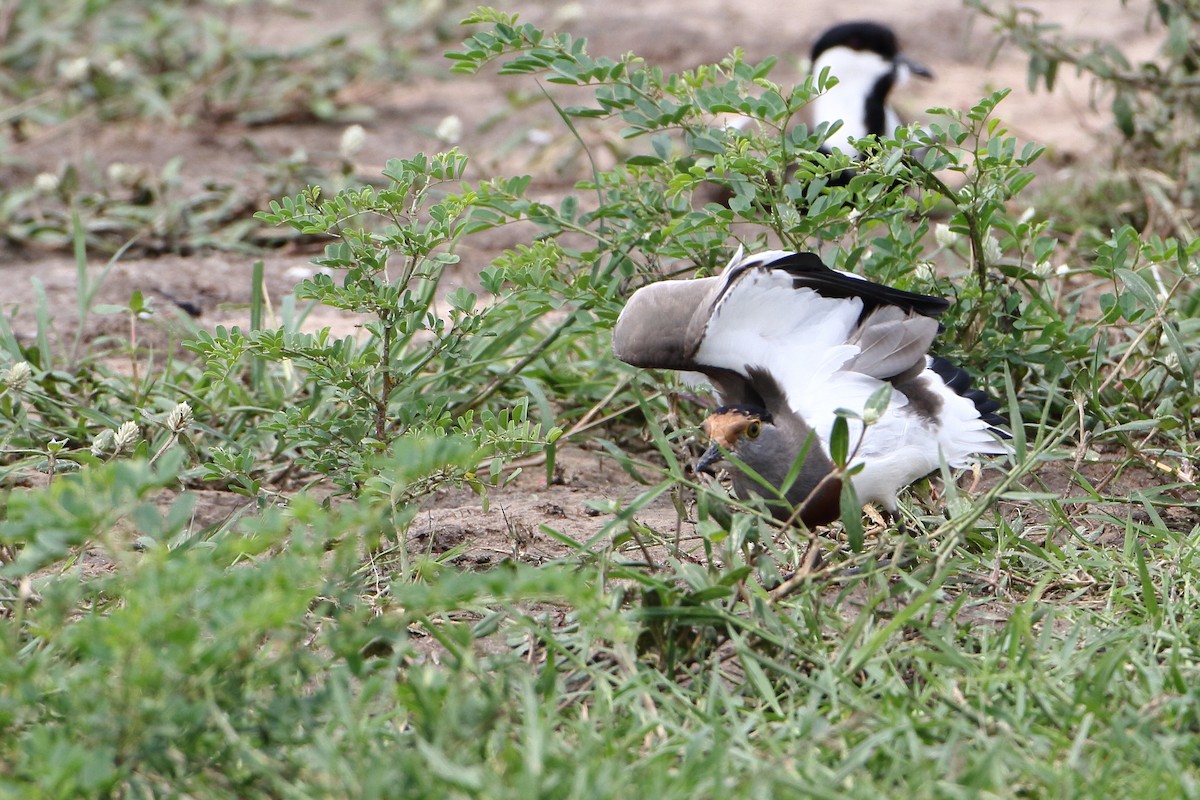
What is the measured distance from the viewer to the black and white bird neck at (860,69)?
219 inches

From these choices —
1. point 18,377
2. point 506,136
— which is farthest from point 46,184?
point 506,136

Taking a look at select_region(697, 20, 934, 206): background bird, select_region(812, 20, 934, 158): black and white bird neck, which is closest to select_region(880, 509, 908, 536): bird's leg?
select_region(697, 20, 934, 206): background bird

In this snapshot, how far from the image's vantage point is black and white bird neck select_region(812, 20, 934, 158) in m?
5.57

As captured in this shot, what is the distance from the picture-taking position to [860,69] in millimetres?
5609

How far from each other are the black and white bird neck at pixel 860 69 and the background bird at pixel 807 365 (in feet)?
9.60

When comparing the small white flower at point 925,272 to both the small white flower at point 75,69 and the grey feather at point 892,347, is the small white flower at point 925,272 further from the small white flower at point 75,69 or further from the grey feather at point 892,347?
the small white flower at point 75,69

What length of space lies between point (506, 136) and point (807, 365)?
10.7ft

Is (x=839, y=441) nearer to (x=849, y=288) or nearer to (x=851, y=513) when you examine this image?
(x=851, y=513)

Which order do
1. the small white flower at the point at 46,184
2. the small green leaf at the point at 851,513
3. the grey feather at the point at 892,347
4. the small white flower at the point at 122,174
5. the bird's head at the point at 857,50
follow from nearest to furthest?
the small green leaf at the point at 851,513, the grey feather at the point at 892,347, the small white flower at the point at 46,184, the small white flower at the point at 122,174, the bird's head at the point at 857,50

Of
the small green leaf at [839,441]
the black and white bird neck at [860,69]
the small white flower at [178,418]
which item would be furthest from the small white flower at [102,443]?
the black and white bird neck at [860,69]

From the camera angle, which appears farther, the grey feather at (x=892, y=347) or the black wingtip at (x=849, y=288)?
the grey feather at (x=892, y=347)

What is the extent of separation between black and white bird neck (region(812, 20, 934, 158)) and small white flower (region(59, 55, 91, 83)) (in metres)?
2.93

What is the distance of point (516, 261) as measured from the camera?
2.99 meters

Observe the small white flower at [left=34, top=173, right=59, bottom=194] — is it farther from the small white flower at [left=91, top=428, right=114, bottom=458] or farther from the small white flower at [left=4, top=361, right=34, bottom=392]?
the small white flower at [left=91, top=428, right=114, bottom=458]
